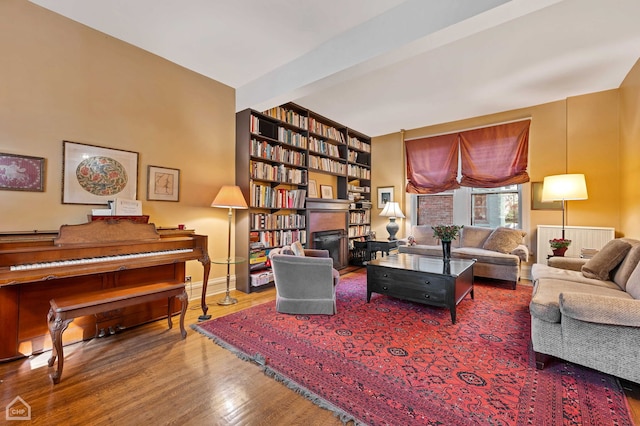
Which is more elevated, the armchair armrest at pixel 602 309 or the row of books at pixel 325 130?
the row of books at pixel 325 130

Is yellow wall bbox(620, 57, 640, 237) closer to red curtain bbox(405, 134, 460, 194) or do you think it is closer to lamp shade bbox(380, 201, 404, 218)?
red curtain bbox(405, 134, 460, 194)

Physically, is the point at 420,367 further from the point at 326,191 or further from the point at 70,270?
the point at 326,191

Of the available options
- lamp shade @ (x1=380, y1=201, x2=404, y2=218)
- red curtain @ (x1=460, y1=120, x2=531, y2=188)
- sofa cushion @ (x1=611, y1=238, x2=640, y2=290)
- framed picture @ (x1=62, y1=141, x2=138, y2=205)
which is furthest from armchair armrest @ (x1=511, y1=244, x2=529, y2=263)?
framed picture @ (x1=62, y1=141, x2=138, y2=205)

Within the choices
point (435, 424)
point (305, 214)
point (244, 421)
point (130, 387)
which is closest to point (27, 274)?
point (130, 387)

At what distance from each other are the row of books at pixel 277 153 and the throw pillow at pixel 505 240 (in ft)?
10.7

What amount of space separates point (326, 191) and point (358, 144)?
1.39m

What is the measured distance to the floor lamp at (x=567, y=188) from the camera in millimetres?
3529

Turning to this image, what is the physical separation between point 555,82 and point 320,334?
429 centimetres

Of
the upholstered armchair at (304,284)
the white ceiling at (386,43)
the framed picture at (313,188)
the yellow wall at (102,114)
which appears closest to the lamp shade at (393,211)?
the framed picture at (313,188)

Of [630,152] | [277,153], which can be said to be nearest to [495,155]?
[630,152]

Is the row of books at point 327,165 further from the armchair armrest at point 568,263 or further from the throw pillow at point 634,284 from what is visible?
the throw pillow at point 634,284

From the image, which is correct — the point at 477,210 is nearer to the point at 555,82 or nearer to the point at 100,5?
the point at 555,82

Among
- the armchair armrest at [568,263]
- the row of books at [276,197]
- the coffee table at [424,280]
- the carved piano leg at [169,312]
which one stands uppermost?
the row of books at [276,197]

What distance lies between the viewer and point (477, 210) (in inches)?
192
